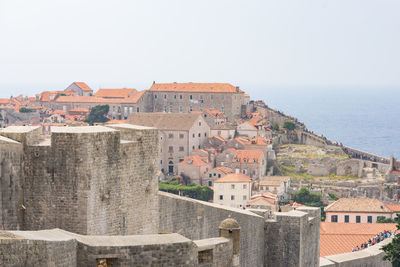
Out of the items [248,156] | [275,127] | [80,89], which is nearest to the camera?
[248,156]

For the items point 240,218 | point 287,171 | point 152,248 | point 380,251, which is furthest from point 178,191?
point 152,248

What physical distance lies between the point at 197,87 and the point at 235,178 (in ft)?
124

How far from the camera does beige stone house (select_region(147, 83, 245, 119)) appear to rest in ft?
393

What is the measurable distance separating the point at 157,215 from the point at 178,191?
2945 inches

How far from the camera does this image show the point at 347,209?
69.1 meters

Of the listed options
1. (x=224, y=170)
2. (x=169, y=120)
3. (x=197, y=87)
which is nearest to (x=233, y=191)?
(x=224, y=170)

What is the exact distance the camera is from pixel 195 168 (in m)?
96.4

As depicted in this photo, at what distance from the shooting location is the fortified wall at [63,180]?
1228 centimetres

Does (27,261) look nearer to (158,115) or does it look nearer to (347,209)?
(347,209)

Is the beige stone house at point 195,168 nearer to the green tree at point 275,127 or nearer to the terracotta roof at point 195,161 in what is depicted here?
the terracotta roof at point 195,161

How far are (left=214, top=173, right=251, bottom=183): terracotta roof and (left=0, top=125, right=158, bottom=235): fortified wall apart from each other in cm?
7424

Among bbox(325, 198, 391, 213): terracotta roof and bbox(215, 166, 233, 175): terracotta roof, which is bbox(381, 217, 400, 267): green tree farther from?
bbox(215, 166, 233, 175): terracotta roof

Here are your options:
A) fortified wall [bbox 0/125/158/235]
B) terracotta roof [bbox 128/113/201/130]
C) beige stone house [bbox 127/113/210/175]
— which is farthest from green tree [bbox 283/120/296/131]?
fortified wall [bbox 0/125/158/235]

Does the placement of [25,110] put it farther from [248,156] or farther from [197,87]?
[248,156]
